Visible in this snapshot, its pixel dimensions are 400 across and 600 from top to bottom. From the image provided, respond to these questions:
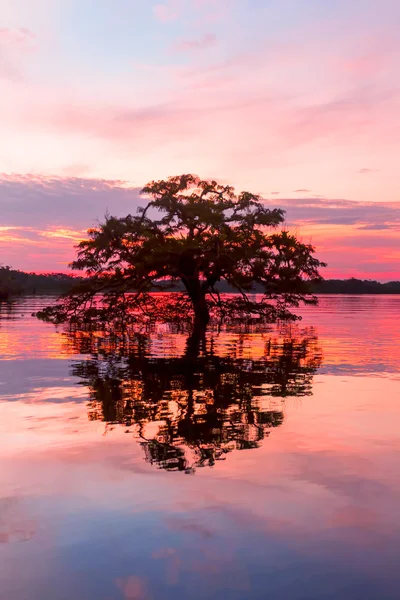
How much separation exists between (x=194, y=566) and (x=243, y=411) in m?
7.26

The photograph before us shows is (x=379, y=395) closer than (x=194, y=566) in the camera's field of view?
No

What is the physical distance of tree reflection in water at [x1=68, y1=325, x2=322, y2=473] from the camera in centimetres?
1037

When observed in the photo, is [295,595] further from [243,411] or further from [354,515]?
[243,411]

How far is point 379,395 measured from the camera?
50.0 ft

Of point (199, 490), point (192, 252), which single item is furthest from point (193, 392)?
point (192, 252)

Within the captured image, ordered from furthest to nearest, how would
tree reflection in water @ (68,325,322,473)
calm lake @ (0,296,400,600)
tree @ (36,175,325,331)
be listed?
tree @ (36,175,325,331), tree reflection in water @ (68,325,322,473), calm lake @ (0,296,400,600)

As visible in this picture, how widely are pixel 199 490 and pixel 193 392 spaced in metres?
7.69

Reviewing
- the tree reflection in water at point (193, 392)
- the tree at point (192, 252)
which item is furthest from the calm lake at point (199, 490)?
the tree at point (192, 252)

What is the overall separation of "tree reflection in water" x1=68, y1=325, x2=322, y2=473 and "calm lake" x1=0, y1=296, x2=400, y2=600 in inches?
2.5

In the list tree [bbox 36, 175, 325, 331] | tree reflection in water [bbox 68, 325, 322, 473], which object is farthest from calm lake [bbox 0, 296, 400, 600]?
tree [bbox 36, 175, 325, 331]

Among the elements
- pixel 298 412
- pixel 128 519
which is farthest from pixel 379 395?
pixel 128 519

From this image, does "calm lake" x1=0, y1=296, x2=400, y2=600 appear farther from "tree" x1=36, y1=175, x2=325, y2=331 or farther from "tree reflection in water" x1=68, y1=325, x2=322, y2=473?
"tree" x1=36, y1=175, x2=325, y2=331

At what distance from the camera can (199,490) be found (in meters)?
7.86

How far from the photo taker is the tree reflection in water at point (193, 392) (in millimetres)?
10367
